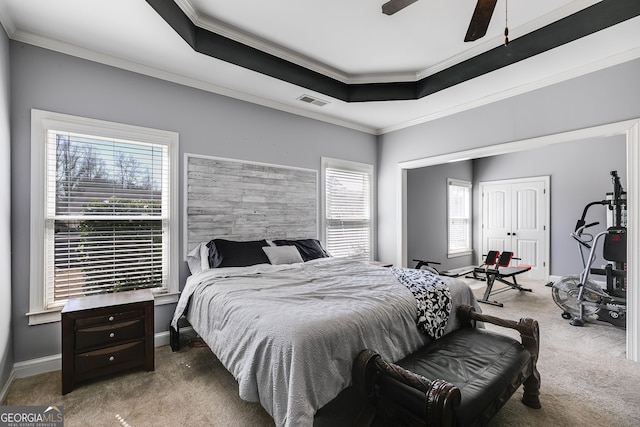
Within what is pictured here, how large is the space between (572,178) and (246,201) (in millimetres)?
5900

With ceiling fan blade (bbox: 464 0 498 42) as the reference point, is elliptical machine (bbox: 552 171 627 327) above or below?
below

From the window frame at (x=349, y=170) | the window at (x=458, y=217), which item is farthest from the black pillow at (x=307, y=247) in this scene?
the window at (x=458, y=217)

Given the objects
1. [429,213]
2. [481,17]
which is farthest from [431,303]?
[429,213]

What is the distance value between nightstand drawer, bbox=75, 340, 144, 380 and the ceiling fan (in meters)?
3.01

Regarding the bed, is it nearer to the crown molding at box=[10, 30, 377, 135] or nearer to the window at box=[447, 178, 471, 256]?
the crown molding at box=[10, 30, 377, 135]

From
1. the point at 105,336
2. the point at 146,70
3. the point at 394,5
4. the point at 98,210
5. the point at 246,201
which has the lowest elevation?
the point at 105,336

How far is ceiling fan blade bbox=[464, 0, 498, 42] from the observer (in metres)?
1.59

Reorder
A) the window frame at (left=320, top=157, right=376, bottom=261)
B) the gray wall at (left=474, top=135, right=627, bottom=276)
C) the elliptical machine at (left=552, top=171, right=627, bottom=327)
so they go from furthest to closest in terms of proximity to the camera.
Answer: the gray wall at (left=474, top=135, right=627, bottom=276), the window frame at (left=320, top=157, right=376, bottom=261), the elliptical machine at (left=552, top=171, right=627, bottom=327)

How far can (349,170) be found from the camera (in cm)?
→ 466

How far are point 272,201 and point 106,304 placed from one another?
198cm

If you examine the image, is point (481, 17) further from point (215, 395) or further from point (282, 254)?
point (215, 395)

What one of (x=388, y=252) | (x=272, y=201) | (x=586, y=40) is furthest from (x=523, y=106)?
(x=272, y=201)

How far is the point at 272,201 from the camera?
12.3ft

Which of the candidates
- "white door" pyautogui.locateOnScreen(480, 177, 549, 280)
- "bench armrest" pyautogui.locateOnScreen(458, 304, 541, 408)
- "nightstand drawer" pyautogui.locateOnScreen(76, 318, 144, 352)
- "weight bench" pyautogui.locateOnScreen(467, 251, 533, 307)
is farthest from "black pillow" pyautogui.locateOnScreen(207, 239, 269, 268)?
"white door" pyautogui.locateOnScreen(480, 177, 549, 280)
